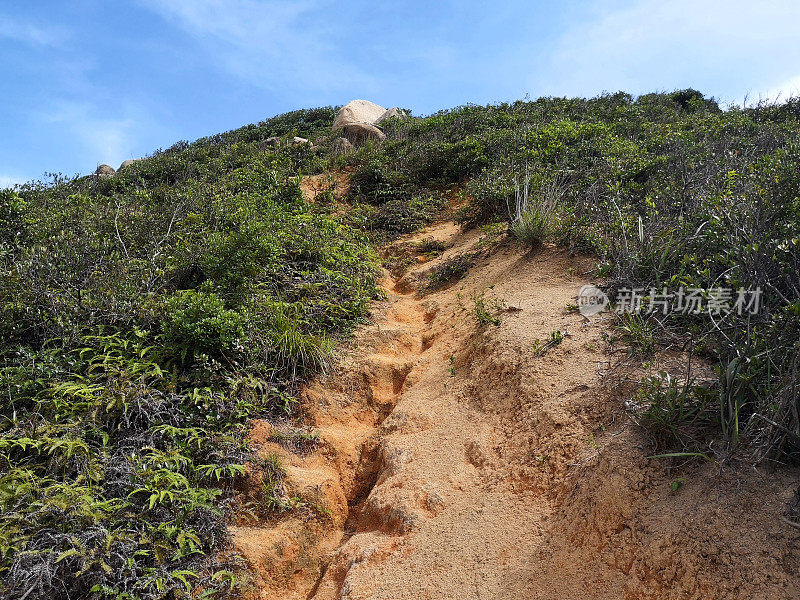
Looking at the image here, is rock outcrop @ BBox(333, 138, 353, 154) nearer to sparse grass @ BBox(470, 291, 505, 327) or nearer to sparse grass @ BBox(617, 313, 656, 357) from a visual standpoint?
sparse grass @ BBox(470, 291, 505, 327)

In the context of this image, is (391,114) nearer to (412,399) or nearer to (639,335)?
(412,399)

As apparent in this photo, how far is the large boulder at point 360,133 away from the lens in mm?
13180

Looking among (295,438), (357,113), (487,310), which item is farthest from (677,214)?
(357,113)

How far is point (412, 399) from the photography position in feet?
14.9

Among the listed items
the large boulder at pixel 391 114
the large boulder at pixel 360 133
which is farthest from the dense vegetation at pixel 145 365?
the large boulder at pixel 391 114

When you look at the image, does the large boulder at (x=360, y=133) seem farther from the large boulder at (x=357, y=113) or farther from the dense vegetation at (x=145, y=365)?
the dense vegetation at (x=145, y=365)

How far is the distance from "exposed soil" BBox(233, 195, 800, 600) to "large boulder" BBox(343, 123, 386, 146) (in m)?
8.74

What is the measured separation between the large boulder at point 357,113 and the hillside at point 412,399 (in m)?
8.50

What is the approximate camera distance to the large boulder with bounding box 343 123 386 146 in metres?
13.2

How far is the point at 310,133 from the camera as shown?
48.5 ft

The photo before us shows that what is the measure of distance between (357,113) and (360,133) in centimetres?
271

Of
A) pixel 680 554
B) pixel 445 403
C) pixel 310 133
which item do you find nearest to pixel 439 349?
pixel 445 403

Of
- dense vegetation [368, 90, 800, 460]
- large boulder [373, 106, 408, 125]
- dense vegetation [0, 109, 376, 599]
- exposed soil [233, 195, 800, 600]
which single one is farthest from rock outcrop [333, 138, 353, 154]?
exposed soil [233, 195, 800, 600]

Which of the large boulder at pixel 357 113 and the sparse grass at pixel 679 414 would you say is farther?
the large boulder at pixel 357 113
